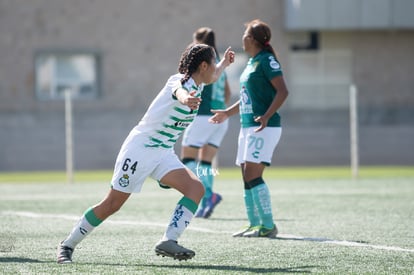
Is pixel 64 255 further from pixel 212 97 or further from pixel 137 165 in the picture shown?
pixel 212 97

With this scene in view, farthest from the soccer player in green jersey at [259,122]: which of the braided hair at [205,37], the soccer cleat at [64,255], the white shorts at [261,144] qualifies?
the soccer cleat at [64,255]

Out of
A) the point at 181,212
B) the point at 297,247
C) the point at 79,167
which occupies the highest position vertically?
the point at 181,212

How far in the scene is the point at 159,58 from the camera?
101 feet

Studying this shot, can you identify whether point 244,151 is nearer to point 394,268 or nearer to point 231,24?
point 394,268

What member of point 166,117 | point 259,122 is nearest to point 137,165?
point 166,117

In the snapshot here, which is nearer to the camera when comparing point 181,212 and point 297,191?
point 181,212

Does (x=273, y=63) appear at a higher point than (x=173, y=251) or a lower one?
higher

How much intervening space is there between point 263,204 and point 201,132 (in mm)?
2837

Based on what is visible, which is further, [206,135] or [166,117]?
[206,135]

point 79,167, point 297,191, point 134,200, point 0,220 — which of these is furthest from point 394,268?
point 79,167

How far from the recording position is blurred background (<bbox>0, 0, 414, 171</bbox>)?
29.7 m

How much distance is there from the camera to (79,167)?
28.3m

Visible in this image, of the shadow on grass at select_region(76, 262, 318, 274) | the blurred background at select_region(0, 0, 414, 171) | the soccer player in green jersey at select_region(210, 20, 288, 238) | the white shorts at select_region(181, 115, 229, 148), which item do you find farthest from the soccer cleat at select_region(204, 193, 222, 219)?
the blurred background at select_region(0, 0, 414, 171)

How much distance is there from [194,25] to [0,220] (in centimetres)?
1984
